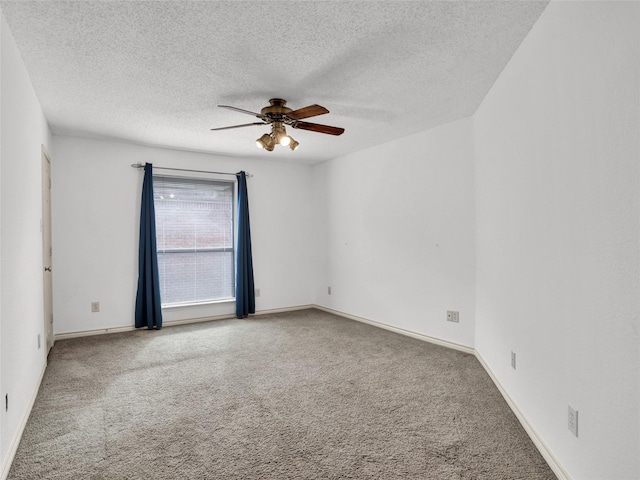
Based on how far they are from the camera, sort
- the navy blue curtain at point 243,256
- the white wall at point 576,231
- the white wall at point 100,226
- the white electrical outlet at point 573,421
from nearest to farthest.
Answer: the white wall at point 576,231, the white electrical outlet at point 573,421, the white wall at point 100,226, the navy blue curtain at point 243,256

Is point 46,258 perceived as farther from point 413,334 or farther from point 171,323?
point 413,334

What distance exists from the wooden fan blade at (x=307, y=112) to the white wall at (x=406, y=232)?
1.78 meters

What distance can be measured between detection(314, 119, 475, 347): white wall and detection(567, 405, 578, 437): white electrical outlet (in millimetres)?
1967

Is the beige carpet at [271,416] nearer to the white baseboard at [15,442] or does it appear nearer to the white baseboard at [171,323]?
the white baseboard at [15,442]

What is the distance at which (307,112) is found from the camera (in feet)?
8.99

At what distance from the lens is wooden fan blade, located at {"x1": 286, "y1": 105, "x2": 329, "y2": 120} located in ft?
8.60

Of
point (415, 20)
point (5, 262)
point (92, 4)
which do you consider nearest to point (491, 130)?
point (415, 20)

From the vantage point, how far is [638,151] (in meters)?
1.22

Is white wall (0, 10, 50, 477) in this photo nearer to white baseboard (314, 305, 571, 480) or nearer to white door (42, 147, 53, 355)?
white door (42, 147, 53, 355)

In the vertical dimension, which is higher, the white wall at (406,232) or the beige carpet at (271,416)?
the white wall at (406,232)

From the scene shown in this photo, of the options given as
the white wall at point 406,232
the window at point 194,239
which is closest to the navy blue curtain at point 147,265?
the window at point 194,239

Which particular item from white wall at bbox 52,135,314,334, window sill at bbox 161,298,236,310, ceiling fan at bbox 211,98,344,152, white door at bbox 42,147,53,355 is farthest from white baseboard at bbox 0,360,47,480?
ceiling fan at bbox 211,98,344,152

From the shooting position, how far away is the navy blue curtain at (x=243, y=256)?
17.2 feet

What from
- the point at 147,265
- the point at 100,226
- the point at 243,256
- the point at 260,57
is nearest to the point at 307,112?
the point at 260,57
